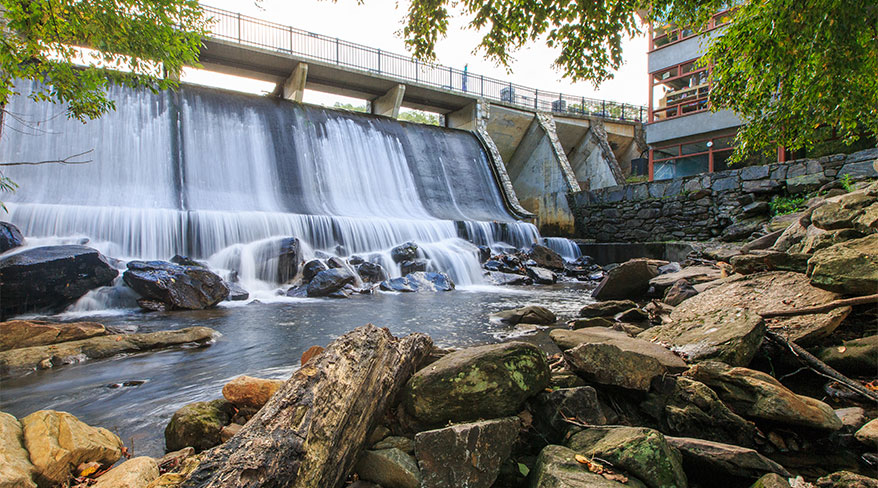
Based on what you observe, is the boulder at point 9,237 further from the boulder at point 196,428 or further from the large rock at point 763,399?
the large rock at point 763,399

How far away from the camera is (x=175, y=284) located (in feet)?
24.8

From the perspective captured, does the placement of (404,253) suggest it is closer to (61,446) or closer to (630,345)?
(630,345)

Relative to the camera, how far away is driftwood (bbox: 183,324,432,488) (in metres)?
1.41

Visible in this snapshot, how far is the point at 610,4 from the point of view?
14.3ft

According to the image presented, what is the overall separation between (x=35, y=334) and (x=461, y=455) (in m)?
5.14

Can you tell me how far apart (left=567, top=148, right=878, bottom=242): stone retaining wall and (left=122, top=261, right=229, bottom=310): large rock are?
12523 millimetres

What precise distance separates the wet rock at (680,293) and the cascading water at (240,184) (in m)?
6.50

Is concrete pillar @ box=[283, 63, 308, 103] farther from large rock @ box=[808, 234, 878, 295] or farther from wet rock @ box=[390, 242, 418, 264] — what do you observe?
large rock @ box=[808, 234, 878, 295]

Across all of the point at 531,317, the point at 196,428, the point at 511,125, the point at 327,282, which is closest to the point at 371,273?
the point at 327,282

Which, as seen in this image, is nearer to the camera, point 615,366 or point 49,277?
point 615,366

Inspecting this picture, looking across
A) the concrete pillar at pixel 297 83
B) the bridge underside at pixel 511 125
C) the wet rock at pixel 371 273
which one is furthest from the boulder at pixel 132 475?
the concrete pillar at pixel 297 83

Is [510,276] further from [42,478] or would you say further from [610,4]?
[42,478]

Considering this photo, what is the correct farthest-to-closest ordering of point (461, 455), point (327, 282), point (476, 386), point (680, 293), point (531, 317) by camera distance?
1. point (327, 282)
2. point (531, 317)
3. point (680, 293)
4. point (476, 386)
5. point (461, 455)

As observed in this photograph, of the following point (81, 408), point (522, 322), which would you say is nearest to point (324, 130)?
point (522, 322)
